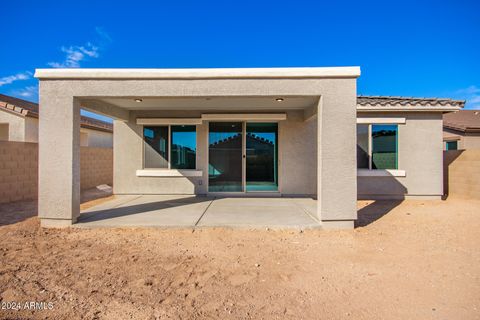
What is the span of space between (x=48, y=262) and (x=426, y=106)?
34.0 ft

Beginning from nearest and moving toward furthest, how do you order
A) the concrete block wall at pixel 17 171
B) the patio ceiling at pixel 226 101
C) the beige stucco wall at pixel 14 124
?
the patio ceiling at pixel 226 101, the concrete block wall at pixel 17 171, the beige stucco wall at pixel 14 124

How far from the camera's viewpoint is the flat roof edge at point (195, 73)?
5215 millimetres

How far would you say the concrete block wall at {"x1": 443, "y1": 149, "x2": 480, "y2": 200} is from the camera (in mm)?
8375

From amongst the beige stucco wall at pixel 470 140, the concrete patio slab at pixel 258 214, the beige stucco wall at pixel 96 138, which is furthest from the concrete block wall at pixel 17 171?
the beige stucco wall at pixel 470 140

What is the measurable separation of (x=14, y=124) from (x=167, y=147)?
8.44 metres

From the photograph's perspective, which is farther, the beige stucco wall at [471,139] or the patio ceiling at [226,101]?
the beige stucco wall at [471,139]

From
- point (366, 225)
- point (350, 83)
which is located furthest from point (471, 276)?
point (350, 83)

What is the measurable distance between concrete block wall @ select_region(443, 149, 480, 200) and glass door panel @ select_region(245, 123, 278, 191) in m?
6.36

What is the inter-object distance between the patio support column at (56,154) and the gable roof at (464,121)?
17230 millimetres

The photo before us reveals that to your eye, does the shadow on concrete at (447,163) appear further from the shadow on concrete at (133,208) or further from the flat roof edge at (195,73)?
the shadow on concrete at (133,208)

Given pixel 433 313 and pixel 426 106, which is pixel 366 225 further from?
pixel 426 106

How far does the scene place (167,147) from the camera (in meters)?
8.80

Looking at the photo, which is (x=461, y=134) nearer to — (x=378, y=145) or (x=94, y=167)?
(x=378, y=145)

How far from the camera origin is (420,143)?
8.49 meters
